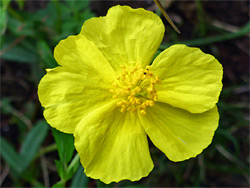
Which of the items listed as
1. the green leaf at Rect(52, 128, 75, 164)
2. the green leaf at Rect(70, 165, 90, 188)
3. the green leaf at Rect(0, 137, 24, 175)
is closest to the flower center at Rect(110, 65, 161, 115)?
the green leaf at Rect(52, 128, 75, 164)

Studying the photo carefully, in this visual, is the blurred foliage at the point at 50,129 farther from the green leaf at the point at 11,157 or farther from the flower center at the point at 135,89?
the flower center at the point at 135,89

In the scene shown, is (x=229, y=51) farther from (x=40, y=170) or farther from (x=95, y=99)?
(x=40, y=170)

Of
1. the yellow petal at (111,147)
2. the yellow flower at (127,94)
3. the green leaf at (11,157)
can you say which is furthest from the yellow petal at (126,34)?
the green leaf at (11,157)

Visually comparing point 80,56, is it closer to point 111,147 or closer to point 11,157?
point 111,147

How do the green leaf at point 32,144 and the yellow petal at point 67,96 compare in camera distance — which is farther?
the green leaf at point 32,144

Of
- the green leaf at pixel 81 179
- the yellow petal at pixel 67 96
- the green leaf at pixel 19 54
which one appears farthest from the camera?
the green leaf at pixel 19 54

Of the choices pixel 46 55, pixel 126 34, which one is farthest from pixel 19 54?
pixel 126 34
